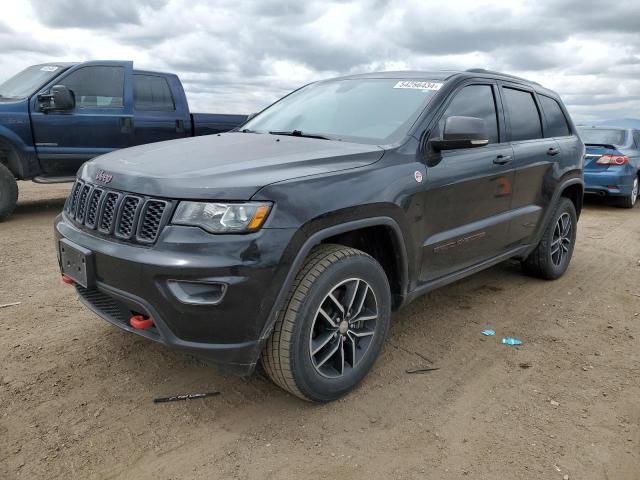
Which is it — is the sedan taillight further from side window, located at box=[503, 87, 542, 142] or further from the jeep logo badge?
the jeep logo badge

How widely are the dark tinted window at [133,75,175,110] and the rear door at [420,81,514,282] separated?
551cm

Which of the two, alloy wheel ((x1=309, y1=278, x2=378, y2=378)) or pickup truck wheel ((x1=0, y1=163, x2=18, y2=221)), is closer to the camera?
alloy wheel ((x1=309, y1=278, x2=378, y2=378))

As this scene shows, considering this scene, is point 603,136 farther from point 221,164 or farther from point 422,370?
point 221,164

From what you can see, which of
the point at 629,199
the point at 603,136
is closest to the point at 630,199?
the point at 629,199

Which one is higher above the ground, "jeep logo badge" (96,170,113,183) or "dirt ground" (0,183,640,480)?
"jeep logo badge" (96,170,113,183)

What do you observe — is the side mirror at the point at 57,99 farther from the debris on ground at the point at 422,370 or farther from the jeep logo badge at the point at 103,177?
the debris on ground at the point at 422,370

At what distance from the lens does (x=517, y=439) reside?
2.61 metres

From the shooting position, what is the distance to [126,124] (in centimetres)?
768

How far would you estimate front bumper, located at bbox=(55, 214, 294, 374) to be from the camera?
7.70 feet

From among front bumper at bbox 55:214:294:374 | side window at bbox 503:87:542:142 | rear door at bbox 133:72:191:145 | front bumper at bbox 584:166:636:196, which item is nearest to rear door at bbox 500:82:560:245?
side window at bbox 503:87:542:142

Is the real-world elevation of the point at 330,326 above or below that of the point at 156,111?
below

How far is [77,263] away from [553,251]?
4.15 meters

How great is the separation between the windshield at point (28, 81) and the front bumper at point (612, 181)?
8.95 metres

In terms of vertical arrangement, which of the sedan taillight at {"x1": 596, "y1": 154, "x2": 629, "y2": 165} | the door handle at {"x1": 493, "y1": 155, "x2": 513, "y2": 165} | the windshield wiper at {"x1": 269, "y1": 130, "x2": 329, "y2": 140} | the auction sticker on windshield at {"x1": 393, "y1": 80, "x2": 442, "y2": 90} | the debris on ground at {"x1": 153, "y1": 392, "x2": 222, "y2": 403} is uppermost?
the auction sticker on windshield at {"x1": 393, "y1": 80, "x2": 442, "y2": 90}
